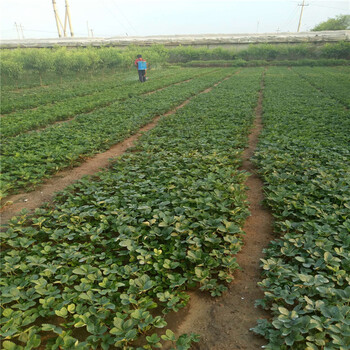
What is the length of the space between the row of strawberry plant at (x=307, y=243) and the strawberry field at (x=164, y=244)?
0.6 inches

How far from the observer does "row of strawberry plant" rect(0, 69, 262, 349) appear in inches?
87.3

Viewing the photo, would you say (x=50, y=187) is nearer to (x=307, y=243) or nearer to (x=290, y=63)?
(x=307, y=243)

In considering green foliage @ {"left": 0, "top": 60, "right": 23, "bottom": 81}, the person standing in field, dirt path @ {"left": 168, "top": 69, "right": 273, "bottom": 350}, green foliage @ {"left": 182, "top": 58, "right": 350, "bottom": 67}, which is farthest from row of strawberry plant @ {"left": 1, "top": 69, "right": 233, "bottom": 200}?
green foliage @ {"left": 182, "top": 58, "right": 350, "bottom": 67}

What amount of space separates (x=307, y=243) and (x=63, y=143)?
6610 mm

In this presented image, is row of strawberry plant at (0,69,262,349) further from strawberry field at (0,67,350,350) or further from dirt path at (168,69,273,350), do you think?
dirt path at (168,69,273,350)

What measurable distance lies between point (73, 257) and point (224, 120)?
7.86 metres

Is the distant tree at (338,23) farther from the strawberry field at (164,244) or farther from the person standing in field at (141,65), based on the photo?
→ the strawberry field at (164,244)

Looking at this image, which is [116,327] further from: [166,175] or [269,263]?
[166,175]

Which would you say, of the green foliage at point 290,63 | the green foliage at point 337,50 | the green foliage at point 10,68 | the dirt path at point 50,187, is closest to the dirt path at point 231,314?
the dirt path at point 50,187

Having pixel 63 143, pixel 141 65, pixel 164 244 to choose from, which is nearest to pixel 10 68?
pixel 141 65

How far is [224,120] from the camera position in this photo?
9523mm

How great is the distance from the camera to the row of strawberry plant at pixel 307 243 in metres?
2.06

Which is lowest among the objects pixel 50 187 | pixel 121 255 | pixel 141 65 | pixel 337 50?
pixel 50 187

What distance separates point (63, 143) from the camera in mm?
7238
